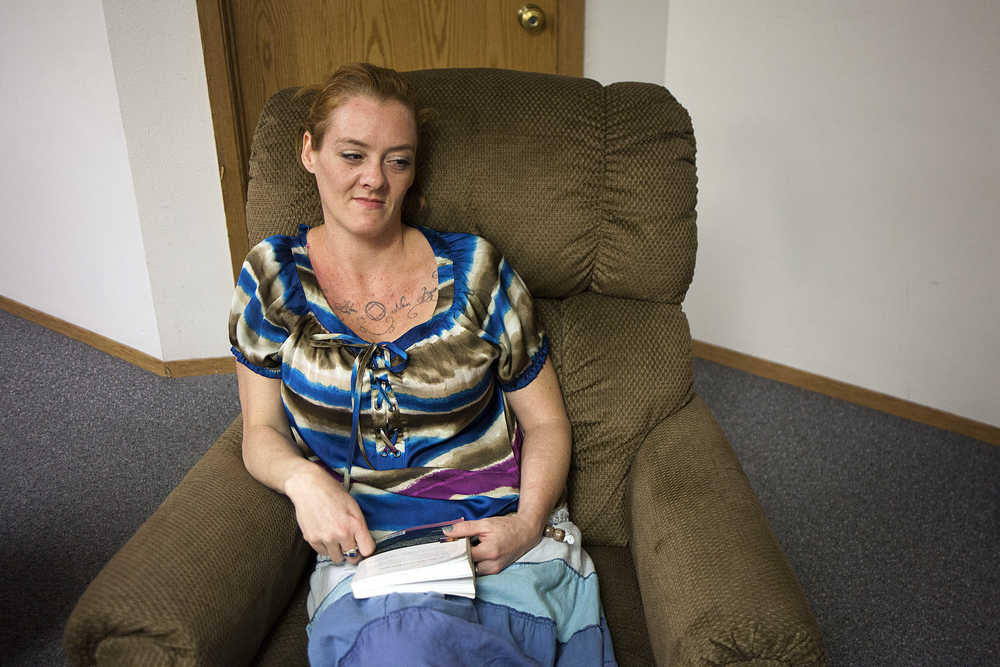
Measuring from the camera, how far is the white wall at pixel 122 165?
2.48 m

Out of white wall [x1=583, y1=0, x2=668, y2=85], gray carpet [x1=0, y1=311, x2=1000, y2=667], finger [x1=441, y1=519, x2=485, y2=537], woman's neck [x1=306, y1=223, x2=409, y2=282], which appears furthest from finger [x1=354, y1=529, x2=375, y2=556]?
white wall [x1=583, y1=0, x2=668, y2=85]

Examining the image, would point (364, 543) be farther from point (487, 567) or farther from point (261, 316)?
point (261, 316)

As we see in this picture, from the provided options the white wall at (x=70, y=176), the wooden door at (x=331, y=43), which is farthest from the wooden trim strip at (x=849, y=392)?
the white wall at (x=70, y=176)

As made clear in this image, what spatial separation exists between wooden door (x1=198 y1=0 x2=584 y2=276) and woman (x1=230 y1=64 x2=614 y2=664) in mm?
1437

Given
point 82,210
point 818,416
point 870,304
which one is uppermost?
point 82,210

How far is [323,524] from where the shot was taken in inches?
41.4

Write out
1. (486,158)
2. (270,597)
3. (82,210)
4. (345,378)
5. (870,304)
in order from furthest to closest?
1. (82,210)
2. (870,304)
3. (486,158)
4. (345,378)
5. (270,597)

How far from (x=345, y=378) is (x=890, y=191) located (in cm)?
194

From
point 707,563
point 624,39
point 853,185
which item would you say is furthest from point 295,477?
point 624,39

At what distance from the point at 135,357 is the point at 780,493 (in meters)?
2.27

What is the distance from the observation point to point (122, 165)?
2611mm

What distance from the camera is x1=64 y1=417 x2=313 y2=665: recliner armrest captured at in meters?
0.88

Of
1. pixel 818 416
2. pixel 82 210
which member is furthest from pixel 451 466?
pixel 82 210

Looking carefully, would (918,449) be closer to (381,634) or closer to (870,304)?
(870,304)
